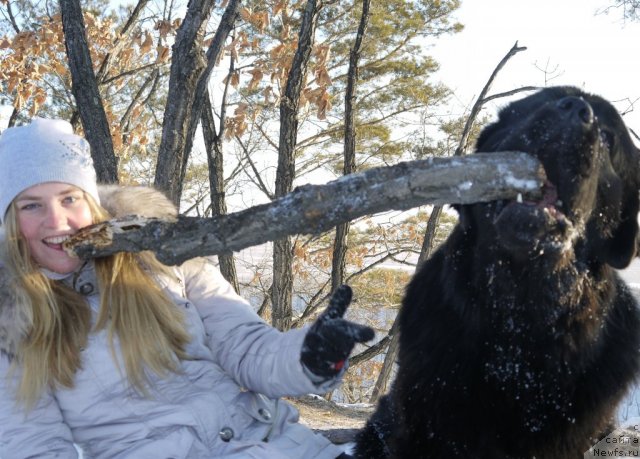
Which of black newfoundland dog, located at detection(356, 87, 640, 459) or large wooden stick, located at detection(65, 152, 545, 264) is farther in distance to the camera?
black newfoundland dog, located at detection(356, 87, 640, 459)

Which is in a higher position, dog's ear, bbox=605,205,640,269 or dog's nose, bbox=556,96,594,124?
dog's nose, bbox=556,96,594,124

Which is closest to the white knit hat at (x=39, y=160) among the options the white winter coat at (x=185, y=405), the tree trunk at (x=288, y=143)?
the white winter coat at (x=185, y=405)

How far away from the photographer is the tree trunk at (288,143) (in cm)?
623

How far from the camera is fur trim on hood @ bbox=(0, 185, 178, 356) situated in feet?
7.00

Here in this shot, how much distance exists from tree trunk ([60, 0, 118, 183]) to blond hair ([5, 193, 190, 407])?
6.52 ft

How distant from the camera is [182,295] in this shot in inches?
101

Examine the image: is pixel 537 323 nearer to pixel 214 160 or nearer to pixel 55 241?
pixel 55 241

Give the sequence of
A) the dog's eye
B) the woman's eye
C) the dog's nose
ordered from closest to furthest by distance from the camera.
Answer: the dog's nose
the dog's eye
the woman's eye

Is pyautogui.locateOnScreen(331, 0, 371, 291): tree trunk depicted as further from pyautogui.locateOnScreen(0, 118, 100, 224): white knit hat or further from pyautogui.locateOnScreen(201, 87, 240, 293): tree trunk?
pyautogui.locateOnScreen(0, 118, 100, 224): white knit hat

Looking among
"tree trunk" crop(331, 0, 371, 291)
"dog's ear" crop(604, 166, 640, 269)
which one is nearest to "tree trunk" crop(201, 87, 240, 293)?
"tree trunk" crop(331, 0, 371, 291)

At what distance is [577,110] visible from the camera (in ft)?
6.31

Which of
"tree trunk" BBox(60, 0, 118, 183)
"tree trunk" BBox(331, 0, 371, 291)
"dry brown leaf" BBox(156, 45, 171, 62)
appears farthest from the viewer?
"tree trunk" BBox(331, 0, 371, 291)

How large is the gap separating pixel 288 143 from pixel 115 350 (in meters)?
4.69

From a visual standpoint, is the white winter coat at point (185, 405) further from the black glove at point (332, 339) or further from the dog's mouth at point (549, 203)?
the dog's mouth at point (549, 203)
